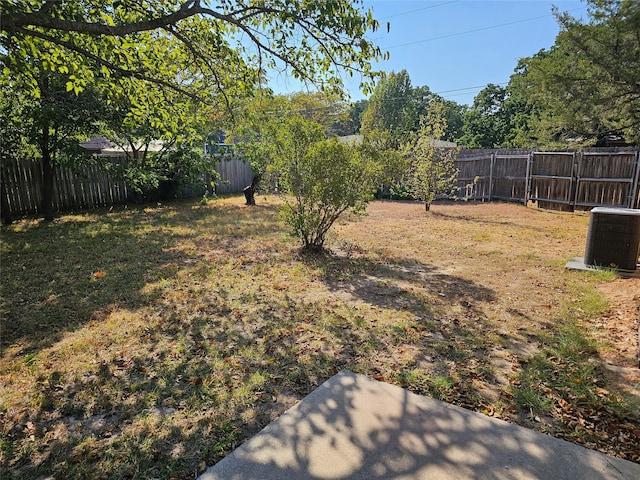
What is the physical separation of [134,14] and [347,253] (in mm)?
4637

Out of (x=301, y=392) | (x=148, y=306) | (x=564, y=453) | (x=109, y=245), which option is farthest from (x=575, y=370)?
(x=109, y=245)

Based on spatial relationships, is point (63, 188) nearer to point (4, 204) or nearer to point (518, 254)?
point (4, 204)

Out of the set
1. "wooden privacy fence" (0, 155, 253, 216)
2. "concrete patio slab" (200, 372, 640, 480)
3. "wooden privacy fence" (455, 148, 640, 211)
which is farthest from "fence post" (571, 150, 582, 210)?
"concrete patio slab" (200, 372, 640, 480)

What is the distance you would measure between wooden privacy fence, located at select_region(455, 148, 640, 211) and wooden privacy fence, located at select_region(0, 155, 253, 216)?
965 centimetres

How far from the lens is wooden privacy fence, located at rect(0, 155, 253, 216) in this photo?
933 centimetres

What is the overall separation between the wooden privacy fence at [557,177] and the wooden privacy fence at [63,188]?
31.7ft

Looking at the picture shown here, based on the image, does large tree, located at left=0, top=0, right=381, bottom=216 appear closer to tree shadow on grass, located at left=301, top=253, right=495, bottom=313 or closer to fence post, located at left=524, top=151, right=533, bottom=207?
tree shadow on grass, located at left=301, top=253, right=495, bottom=313

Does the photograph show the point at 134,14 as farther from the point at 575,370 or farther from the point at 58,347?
the point at 575,370

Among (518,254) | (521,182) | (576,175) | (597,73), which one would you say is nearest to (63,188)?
(518,254)

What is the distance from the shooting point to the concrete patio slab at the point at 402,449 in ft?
6.08

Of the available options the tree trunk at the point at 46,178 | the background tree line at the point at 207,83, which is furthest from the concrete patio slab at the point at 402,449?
the tree trunk at the point at 46,178

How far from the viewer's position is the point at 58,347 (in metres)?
3.30

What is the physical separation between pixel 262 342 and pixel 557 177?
489 inches

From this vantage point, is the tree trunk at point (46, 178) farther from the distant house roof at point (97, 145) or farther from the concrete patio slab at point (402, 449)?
the concrete patio slab at point (402, 449)
